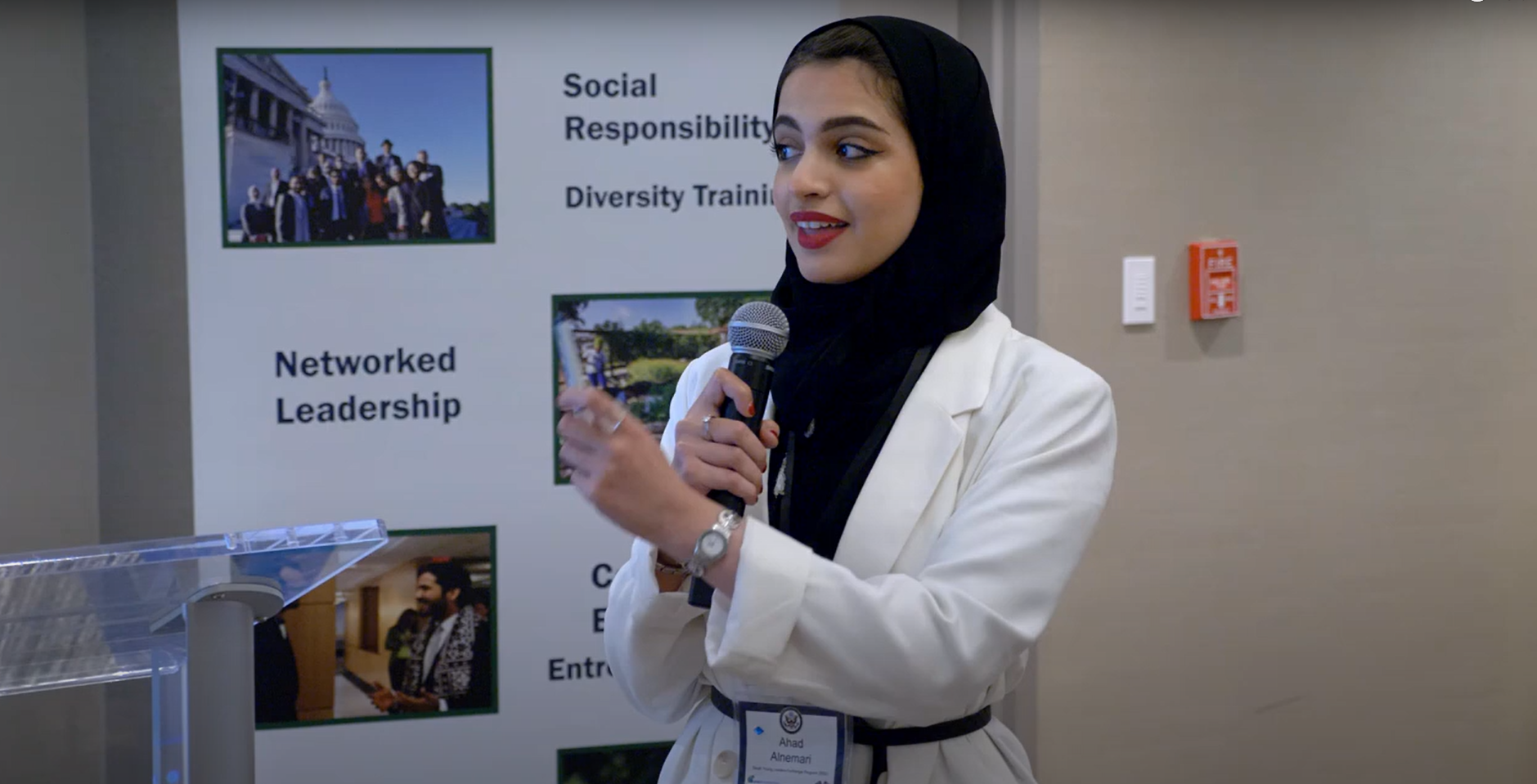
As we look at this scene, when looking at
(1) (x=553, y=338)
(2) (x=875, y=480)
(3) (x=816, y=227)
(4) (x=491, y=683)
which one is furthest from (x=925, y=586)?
(4) (x=491, y=683)

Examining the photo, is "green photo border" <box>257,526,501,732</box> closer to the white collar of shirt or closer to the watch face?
the white collar of shirt

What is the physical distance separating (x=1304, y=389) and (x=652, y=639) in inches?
87.9

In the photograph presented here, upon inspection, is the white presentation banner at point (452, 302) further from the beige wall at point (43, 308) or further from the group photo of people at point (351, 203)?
the beige wall at point (43, 308)

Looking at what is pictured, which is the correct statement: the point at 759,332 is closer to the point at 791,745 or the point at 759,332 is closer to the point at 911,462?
the point at 911,462

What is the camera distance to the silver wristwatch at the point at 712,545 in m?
1.11

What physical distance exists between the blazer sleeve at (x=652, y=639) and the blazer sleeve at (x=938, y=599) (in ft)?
0.31

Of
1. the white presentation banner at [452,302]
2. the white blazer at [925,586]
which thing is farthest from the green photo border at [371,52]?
the white blazer at [925,586]

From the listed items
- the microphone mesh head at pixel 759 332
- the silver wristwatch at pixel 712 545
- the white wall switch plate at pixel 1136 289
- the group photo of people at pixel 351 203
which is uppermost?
the group photo of people at pixel 351 203

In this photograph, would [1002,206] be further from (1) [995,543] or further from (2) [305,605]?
(2) [305,605]

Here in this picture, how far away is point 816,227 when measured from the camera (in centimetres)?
135

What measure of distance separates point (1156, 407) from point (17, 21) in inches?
102

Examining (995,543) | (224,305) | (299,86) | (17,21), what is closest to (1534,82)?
(995,543)

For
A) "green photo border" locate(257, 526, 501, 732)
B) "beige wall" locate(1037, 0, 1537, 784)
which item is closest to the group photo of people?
"green photo border" locate(257, 526, 501, 732)

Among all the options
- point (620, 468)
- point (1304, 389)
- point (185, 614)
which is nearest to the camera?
point (620, 468)
